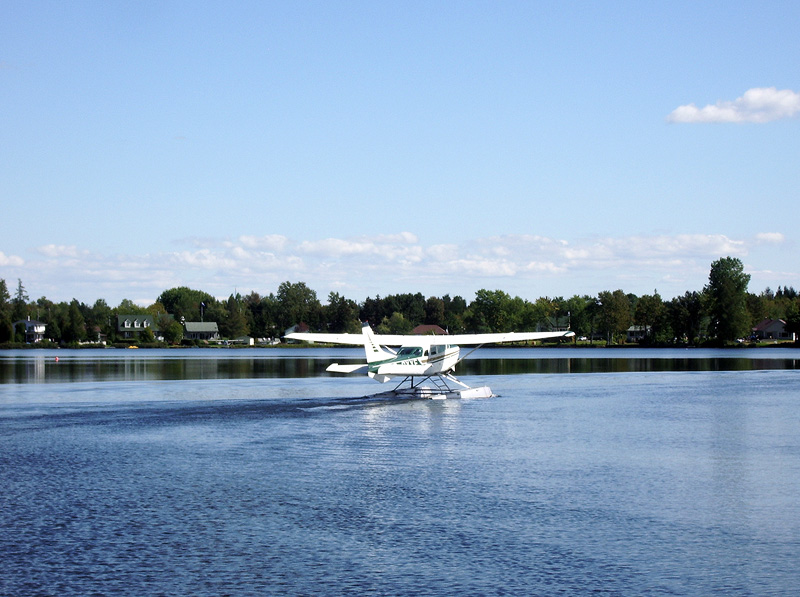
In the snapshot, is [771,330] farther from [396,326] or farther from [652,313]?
[396,326]

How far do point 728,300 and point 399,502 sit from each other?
12393cm

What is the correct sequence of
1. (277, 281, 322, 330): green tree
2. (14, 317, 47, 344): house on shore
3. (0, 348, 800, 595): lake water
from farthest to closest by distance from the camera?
(277, 281, 322, 330): green tree, (14, 317, 47, 344): house on shore, (0, 348, 800, 595): lake water

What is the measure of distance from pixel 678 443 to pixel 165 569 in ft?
49.7

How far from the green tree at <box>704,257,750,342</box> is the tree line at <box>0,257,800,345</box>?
15cm

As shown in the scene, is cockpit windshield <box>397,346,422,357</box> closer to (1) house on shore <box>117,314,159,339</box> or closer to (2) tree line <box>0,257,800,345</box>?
(2) tree line <box>0,257,800,345</box>

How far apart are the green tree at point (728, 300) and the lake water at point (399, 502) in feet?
344

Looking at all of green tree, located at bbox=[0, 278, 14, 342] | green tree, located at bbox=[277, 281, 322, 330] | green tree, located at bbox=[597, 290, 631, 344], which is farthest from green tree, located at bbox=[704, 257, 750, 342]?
green tree, located at bbox=[0, 278, 14, 342]

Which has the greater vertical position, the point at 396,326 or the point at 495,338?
the point at 396,326

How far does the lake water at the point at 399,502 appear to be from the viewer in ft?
34.5

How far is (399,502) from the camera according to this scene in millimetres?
14711

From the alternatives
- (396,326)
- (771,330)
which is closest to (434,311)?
(396,326)

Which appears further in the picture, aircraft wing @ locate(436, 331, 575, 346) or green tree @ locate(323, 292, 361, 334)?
green tree @ locate(323, 292, 361, 334)

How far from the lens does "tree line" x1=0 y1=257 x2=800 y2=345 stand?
13475 cm

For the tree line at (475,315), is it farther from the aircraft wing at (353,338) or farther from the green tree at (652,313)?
the aircraft wing at (353,338)
